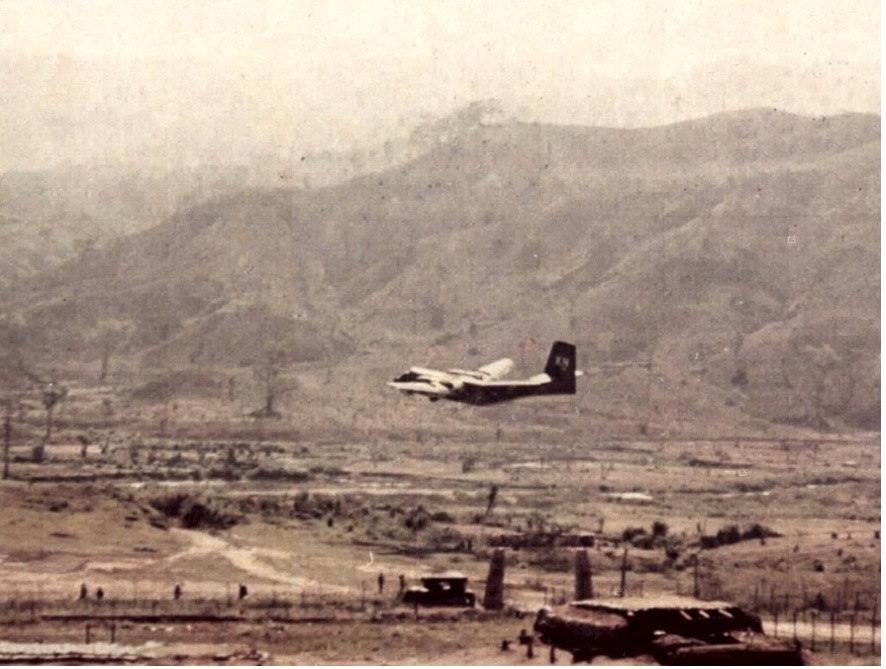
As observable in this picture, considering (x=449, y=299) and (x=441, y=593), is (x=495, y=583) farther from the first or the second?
(x=449, y=299)

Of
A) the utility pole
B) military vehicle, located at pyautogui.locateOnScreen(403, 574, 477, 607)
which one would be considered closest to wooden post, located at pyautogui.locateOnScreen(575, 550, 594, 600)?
military vehicle, located at pyautogui.locateOnScreen(403, 574, 477, 607)

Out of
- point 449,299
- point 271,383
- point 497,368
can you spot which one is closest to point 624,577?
point 497,368

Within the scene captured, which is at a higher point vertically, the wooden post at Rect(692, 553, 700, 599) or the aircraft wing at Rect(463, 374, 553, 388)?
the aircraft wing at Rect(463, 374, 553, 388)

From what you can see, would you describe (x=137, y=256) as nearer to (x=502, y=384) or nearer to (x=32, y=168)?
(x=32, y=168)

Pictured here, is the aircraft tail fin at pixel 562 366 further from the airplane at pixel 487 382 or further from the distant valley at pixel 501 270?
the distant valley at pixel 501 270

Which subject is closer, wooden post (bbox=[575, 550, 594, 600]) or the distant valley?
wooden post (bbox=[575, 550, 594, 600])

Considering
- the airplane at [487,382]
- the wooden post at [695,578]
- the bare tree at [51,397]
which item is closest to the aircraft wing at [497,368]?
the airplane at [487,382]

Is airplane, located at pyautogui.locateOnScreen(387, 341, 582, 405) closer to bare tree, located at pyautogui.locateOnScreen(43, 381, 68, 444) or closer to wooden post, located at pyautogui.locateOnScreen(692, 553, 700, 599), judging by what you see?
wooden post, located at pyautogui.locateOnScreen(692, 553, 700, 599)
